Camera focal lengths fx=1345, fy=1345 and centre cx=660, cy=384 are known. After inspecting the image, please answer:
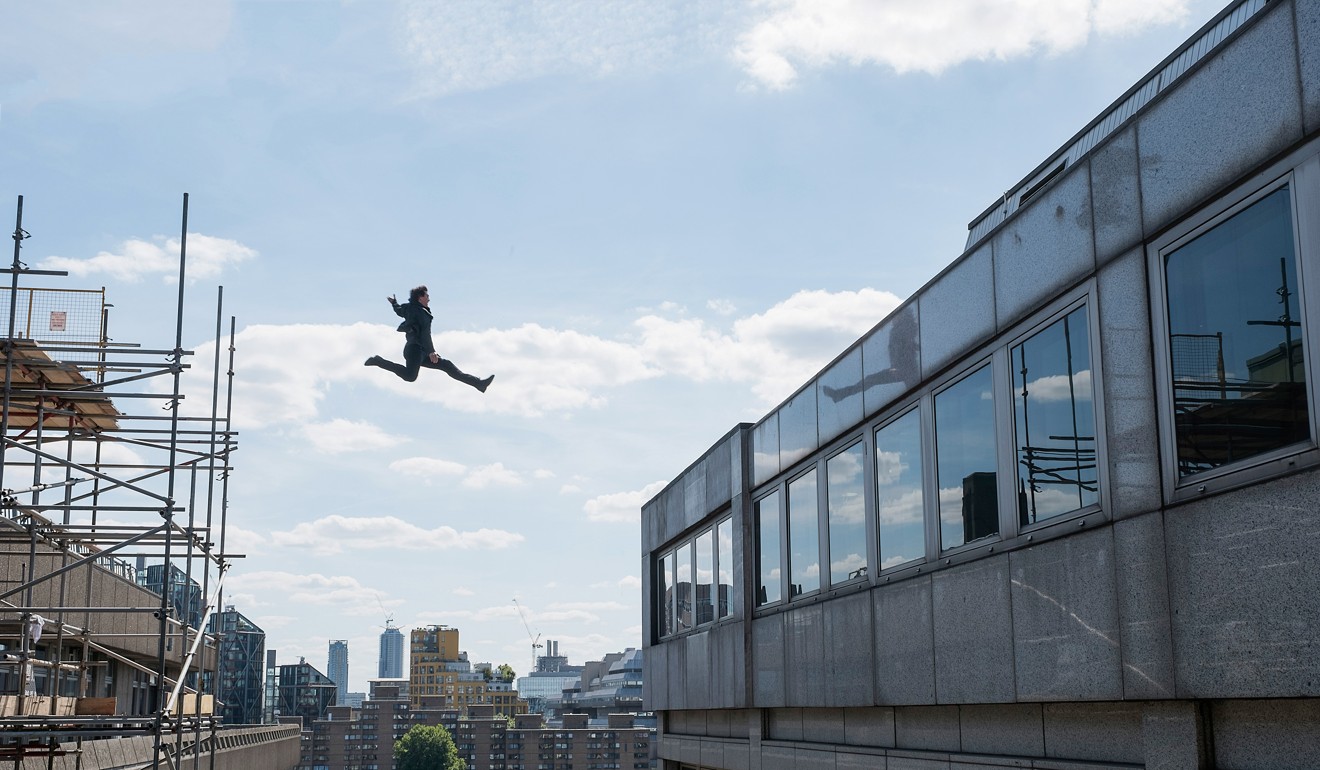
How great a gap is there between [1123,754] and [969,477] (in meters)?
3.20

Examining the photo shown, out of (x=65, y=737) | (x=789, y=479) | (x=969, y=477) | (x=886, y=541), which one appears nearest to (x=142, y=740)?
(x=65, y=737)

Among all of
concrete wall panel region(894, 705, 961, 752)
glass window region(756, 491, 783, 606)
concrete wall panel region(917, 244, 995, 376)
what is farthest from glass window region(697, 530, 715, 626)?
concrete wall panel region(917, 244, 995, 376)

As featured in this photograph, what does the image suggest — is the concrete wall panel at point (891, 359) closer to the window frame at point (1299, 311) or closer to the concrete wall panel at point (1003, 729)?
the concrete wall panel at point (1003, 729)

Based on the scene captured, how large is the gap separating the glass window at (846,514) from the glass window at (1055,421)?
392cm

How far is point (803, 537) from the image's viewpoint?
671 inches

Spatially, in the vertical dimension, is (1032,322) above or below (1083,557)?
above

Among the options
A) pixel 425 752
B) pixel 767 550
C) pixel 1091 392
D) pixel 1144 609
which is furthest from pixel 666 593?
pixel 425 752

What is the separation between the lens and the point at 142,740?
1944 centimetres

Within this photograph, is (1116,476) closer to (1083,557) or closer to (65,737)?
(1083,557)

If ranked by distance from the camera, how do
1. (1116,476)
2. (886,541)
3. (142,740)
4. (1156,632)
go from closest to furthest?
(1156,632)
(1116,476)
(886,541)
(142,740)

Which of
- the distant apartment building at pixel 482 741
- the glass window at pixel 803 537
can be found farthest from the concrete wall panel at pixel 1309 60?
the distant apartment building at pixel 482 741

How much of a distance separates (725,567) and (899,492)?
23.8ft

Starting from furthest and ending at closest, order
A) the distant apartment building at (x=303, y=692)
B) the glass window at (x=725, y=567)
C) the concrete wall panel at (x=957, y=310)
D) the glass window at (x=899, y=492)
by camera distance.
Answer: the distant apartment building at (x=303, y=692)
the glass window at (x=725, y=567)
the glass window at (x=899, y=492)
the concrete wall panel at (x=957, y=310)

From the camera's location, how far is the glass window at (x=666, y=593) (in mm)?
25000
